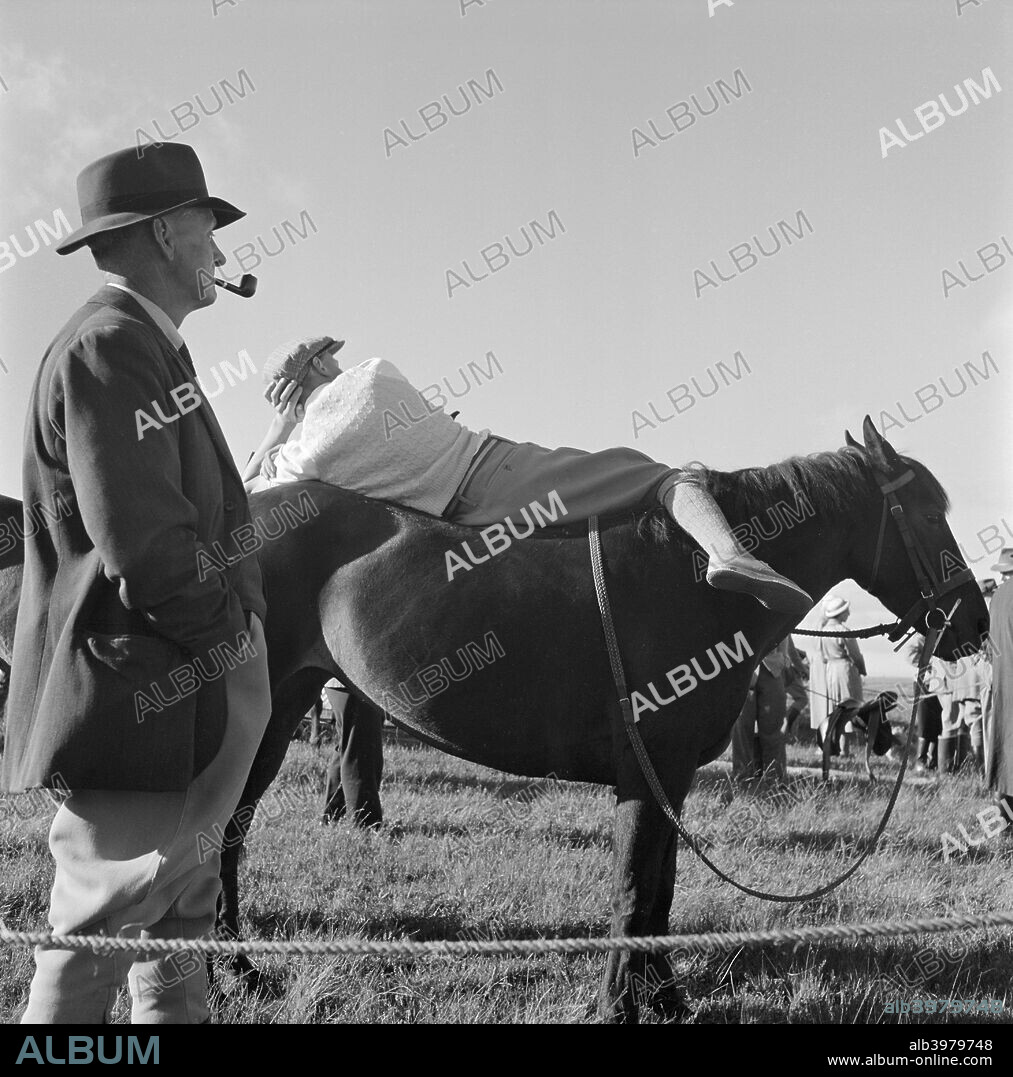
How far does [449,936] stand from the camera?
13.8ft

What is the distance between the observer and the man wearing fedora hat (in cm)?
194

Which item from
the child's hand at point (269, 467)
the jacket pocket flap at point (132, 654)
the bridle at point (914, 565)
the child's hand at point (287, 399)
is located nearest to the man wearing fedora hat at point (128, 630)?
the jacket pocket flap at point (132, 654)

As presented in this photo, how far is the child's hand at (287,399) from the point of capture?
4.49 meters

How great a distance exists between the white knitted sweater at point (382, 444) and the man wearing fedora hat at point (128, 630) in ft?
4.76

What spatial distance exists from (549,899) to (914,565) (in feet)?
7.22

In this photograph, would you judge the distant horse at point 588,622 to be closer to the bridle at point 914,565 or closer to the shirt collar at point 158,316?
the bridle at point 914,565

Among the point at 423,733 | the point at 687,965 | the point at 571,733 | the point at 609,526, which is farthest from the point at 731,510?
the point at 687,965

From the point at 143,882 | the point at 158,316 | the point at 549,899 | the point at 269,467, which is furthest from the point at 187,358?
the point at 549,899

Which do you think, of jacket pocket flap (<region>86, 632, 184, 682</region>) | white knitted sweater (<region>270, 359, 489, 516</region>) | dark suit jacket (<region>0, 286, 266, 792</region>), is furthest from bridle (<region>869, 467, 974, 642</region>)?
jacket pocket flap (<region>86, 632, 184, 682</region>)

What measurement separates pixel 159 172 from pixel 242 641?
1.09m

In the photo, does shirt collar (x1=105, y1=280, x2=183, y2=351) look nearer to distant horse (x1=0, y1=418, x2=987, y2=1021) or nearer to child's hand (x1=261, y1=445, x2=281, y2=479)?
distant horse (x1=0, y1=418, x2=987, y2=1021)

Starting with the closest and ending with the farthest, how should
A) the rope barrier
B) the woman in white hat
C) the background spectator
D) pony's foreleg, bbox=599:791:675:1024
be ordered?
the rope barrier < pony's foreleg, bbox=599:791:675:1024 < the background spectator < the woman in white hat

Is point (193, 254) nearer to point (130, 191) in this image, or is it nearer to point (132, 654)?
point (130, 191)
